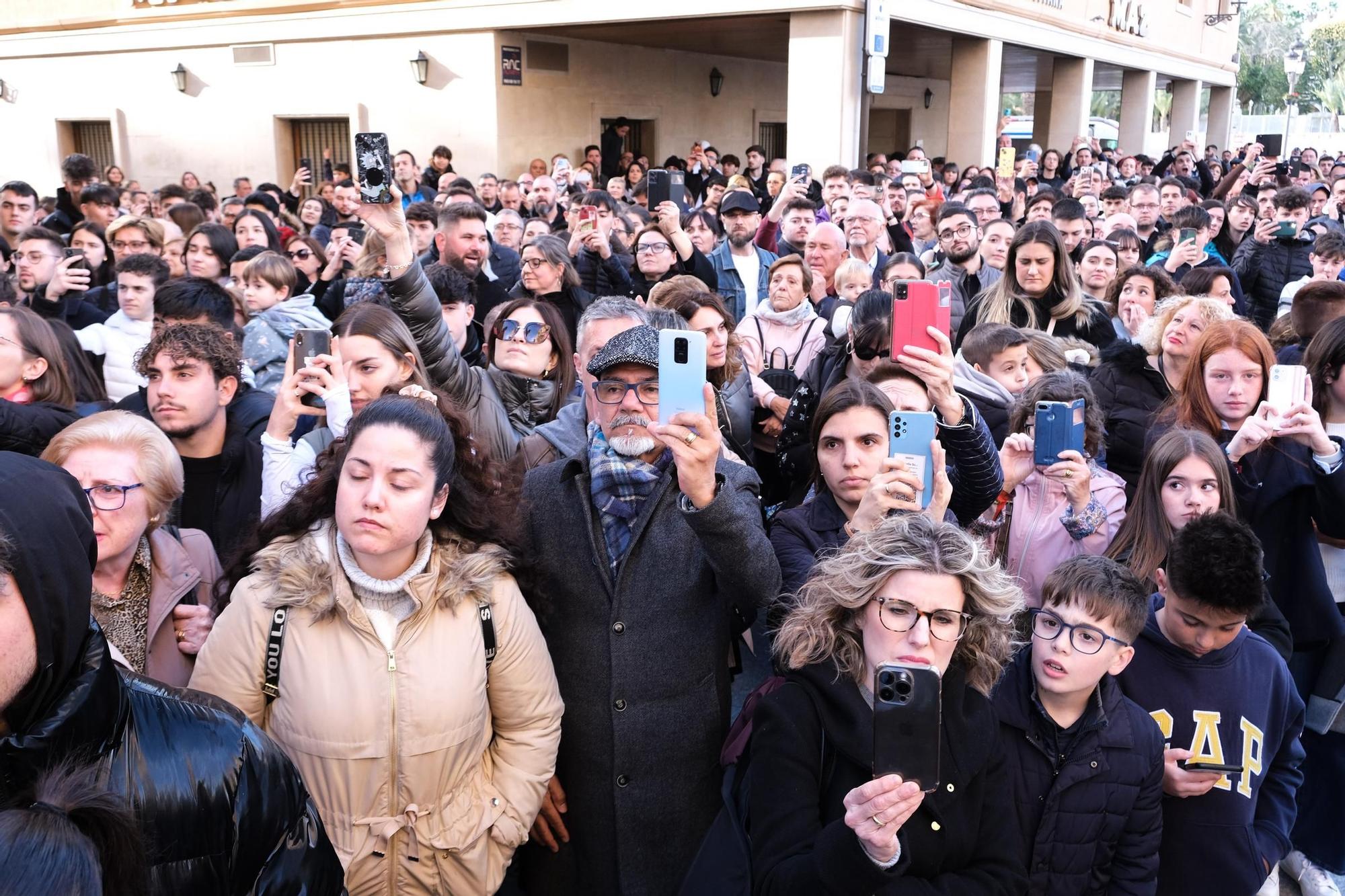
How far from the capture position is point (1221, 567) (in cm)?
283

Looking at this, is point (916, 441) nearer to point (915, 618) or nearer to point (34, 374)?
point (915, 618)

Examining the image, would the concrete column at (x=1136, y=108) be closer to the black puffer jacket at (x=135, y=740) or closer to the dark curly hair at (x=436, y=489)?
the dark curly hair at (x=436, y=489)

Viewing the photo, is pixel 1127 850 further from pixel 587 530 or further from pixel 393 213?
pixel 393 213

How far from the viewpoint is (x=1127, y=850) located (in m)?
2.67

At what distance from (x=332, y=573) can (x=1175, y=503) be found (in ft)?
8.10

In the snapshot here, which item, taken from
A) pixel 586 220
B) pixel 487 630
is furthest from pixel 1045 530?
pixel 586 220

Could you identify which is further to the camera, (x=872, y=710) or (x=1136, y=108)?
(x=1136, y=108)

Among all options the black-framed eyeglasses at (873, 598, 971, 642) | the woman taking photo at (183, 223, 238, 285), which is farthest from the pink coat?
the woman taking photo at (183, 223, 238, 285)

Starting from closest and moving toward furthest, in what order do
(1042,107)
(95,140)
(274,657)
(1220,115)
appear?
(274,657)
(95,140)
(1042,107)
(1220,115)

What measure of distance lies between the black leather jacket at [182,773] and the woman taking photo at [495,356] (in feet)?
4.21

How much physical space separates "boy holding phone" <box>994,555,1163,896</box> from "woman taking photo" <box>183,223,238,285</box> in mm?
5688

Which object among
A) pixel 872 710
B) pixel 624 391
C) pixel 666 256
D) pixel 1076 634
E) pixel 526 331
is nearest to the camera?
pixel 872 710

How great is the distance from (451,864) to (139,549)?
1147 mm

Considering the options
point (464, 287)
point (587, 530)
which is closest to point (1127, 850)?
point (587, 530)
